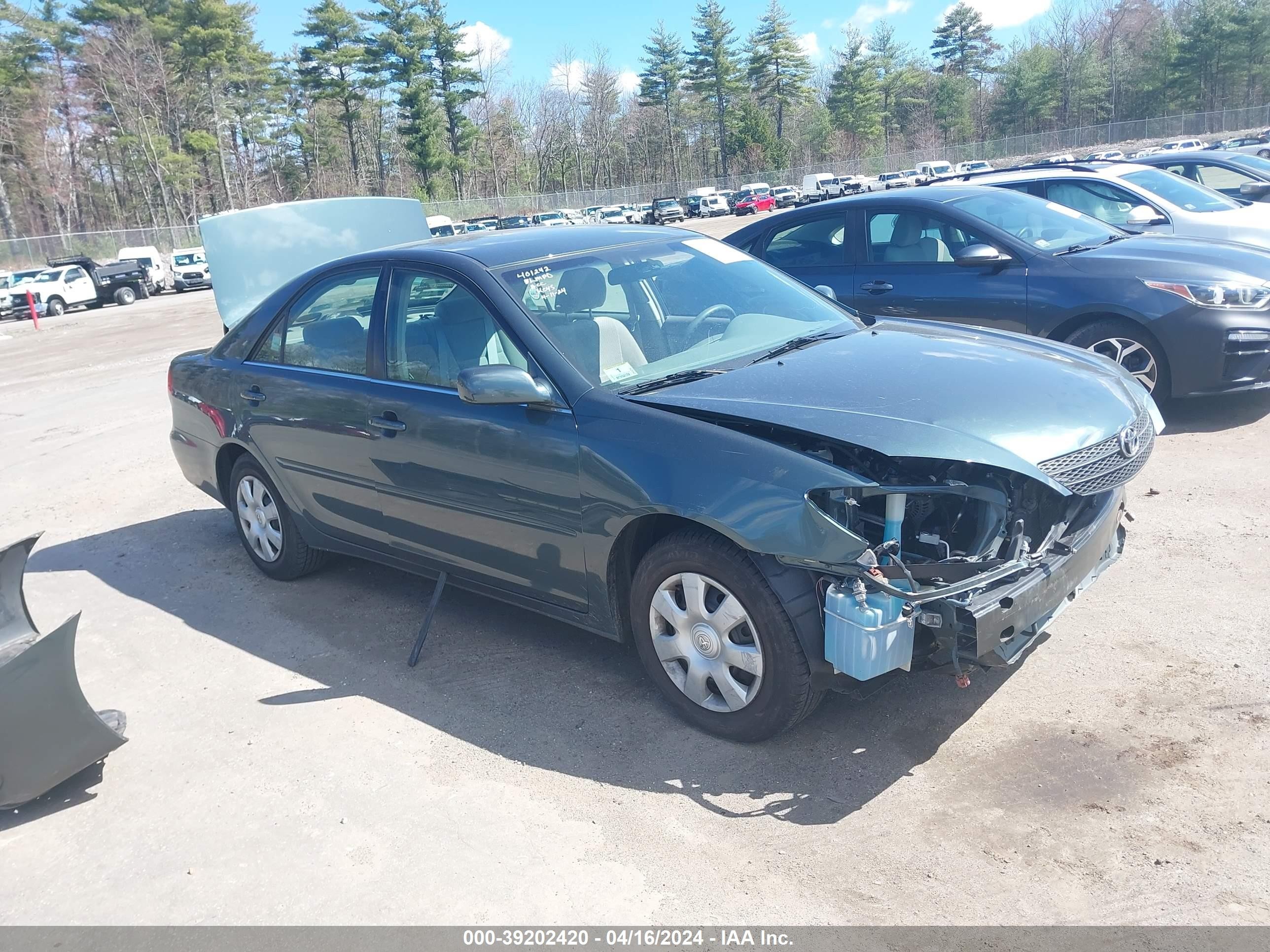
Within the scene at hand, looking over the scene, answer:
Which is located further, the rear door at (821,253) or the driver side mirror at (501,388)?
the rear door at (821,253)

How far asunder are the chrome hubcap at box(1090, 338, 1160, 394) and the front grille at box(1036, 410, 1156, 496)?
3351 millimetres

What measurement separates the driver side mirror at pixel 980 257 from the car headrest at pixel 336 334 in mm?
4280

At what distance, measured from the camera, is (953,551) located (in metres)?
3.49

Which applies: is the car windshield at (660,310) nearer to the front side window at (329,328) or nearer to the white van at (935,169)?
the front side window at (329,328)

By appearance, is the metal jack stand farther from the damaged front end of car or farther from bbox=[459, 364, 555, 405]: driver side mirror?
the damaged front end of car

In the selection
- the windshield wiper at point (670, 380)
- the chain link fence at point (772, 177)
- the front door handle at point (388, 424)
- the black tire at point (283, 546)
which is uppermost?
the chain link fence at point (772, 177)

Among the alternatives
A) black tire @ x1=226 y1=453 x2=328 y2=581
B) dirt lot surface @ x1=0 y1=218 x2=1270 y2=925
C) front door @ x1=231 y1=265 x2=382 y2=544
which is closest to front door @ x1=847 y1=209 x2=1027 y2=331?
dirt lot surface @ x1=0 y1=218 x2=1270 y2=925

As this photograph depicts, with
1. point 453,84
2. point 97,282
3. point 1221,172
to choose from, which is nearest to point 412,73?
point 453,84

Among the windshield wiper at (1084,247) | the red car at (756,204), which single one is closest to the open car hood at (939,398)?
the windshield wiper at (1084,247)

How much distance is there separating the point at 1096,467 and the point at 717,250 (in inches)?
88.4

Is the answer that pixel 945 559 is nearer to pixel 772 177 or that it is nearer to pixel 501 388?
pixel 501 388

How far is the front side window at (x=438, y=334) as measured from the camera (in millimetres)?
4254

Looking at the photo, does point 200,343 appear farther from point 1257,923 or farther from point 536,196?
point 536,196

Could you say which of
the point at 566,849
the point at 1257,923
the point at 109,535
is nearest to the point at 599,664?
the point at 566,849
